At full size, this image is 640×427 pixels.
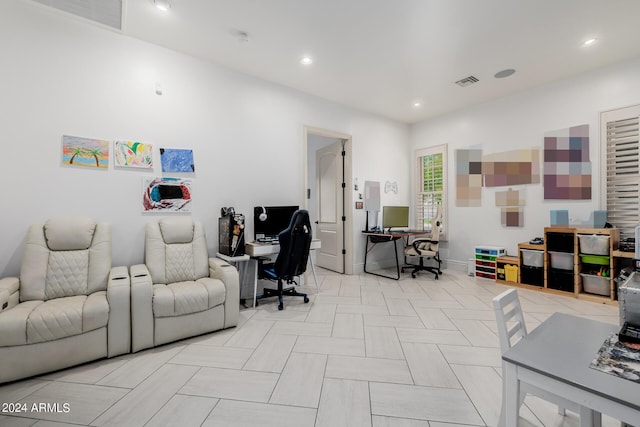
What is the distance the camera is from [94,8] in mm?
2510

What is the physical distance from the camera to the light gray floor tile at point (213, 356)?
2.12m

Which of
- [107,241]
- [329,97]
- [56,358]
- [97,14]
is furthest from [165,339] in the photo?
[329,97]

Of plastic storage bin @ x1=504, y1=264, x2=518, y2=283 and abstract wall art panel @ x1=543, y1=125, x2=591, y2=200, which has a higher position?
abstract wall art panel @ x1=543, y1=125, x2=591, y2=200

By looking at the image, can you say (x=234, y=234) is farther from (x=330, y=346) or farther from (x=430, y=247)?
(x=430, y=247)

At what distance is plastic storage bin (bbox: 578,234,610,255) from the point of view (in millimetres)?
3354

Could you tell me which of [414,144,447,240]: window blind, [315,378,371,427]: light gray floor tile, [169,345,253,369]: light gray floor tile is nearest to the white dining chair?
[315,378,371,427]: light gray floor tile

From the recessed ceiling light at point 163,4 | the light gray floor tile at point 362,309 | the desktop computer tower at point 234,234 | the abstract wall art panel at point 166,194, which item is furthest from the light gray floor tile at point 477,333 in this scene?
the recessed ceiling light at point 163,4

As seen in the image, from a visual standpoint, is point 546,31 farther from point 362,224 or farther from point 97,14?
point 97,14

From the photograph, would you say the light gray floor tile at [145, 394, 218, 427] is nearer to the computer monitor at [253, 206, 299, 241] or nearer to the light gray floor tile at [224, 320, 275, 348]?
the light gray floor tile at [224, 320, 275, 348]

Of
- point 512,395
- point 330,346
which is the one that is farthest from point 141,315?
point 512,395

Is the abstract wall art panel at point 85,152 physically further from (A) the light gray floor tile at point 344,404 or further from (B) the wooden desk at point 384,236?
(B) the wooden desk at point 384,236

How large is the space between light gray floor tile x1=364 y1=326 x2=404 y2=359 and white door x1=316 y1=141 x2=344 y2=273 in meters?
2.37

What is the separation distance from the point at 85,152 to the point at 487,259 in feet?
18.9

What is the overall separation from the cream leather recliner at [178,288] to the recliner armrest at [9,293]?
762mm
